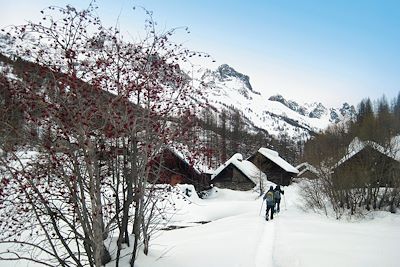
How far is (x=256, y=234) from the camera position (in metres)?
14.1

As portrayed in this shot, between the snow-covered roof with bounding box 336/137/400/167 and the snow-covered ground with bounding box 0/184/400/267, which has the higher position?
the snow-covered roof with bounding box 336/137/400/167

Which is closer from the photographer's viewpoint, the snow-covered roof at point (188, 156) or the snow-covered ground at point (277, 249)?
the snow-covered roof at point (188, 156)

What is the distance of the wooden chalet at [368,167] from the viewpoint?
81.9 ft

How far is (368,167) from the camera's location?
26578mm

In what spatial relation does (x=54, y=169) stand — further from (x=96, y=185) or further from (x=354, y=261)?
(x=354, y=261)

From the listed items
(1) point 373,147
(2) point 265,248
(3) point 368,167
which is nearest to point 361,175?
(3) point 368,167

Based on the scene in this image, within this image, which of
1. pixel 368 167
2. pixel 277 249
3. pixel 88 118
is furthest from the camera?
pixel 368 167

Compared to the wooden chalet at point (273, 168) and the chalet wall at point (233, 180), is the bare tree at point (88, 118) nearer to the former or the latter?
the chalet wall at point (233, 180)

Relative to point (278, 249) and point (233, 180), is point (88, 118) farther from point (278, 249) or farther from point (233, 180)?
point (233, 180)

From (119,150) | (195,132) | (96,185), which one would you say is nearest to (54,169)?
(96,185)

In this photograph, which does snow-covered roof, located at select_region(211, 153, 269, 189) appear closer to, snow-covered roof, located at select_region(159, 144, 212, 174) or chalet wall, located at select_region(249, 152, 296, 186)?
chalet wall, located at select_region(249, 152, 296, 186)

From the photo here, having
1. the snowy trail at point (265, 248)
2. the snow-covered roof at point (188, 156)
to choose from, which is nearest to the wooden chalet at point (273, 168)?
the snowy trail at point (265, 248)

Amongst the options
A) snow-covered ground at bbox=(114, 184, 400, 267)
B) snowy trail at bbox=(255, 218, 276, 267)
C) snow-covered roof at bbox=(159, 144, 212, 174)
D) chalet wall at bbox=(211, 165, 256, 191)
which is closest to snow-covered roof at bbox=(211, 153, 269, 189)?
chalet wall at bbox=(211, 165, 256, 191)

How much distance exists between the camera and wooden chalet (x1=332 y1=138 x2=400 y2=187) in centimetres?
2497
